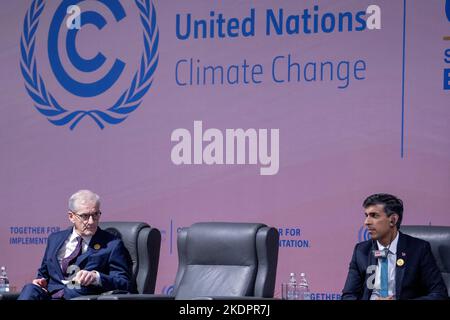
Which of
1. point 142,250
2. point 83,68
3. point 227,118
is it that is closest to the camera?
point 142,250

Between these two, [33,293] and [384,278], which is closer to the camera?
[384,278]

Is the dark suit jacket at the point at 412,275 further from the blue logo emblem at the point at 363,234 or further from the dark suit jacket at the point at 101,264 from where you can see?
the dark suit jacket at the point at 101,264

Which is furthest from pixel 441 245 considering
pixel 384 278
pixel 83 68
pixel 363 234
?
pixel 83 68

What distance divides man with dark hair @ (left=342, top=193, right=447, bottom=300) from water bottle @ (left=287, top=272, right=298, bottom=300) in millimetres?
445

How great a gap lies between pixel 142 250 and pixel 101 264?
0.28 metres

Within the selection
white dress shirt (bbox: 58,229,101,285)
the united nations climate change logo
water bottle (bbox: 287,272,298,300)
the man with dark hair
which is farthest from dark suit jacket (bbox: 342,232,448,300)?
the united nations climate change logo

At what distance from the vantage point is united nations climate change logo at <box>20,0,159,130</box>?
6.75 m

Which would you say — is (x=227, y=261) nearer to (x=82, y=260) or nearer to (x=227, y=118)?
(x=82, y=260)

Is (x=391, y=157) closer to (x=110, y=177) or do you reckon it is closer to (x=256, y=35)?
(x=256, y=35)

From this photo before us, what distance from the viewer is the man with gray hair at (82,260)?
5453 mm

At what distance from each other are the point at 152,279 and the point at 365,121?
178 cm

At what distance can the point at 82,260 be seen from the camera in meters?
5.59

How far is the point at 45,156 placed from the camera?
707 centimetres

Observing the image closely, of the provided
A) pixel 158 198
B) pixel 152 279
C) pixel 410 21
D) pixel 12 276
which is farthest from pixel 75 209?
pixel 410 21
